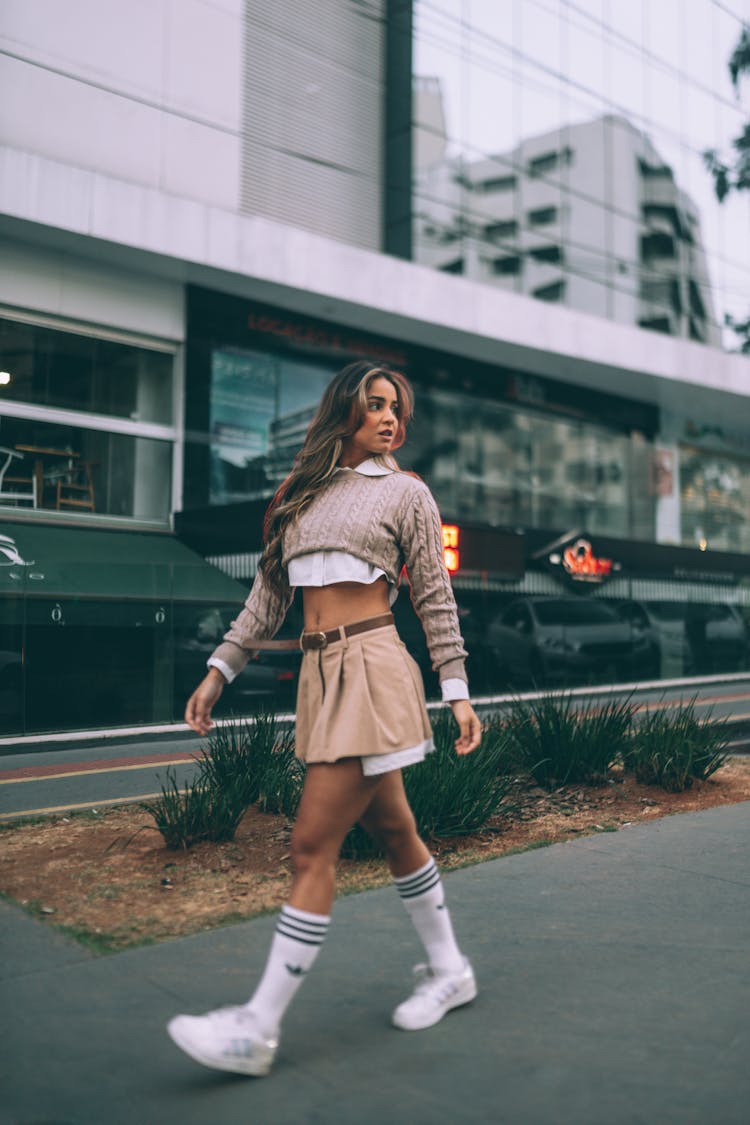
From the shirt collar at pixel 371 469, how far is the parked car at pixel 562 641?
505 inches

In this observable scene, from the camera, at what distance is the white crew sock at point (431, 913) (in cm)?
312

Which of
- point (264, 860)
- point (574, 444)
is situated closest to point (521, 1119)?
point (264, 860)

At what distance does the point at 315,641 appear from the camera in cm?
311

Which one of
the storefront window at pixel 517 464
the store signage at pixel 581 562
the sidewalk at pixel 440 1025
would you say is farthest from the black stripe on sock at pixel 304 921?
the store signage at pixel 581 562

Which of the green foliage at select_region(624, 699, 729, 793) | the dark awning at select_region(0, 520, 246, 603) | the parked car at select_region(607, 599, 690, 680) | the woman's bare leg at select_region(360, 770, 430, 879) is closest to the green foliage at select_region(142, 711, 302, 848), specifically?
the woman's bare leg at select_region(360, 770, 430, 879)

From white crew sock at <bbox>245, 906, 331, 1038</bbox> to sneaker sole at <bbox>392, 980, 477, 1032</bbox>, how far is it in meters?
0.42

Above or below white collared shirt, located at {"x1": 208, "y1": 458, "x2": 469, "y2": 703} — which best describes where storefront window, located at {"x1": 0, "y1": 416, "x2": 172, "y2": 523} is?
above

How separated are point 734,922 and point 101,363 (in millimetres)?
13225

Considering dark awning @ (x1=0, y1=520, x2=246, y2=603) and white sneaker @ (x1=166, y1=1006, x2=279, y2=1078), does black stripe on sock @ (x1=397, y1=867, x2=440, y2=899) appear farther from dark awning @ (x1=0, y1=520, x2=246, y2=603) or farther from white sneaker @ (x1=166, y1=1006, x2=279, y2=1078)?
dark awning @ (x1=0, y1=520, x2=246, y2=603)

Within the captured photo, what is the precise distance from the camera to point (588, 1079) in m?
2.73

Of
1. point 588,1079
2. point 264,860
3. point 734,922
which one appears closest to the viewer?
point 588,1079

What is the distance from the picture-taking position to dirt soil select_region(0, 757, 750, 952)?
4.09 metres

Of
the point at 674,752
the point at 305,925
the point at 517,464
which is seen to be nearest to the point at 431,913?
the point at 305,925

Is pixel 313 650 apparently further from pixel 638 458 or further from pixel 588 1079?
pixel 638 458
